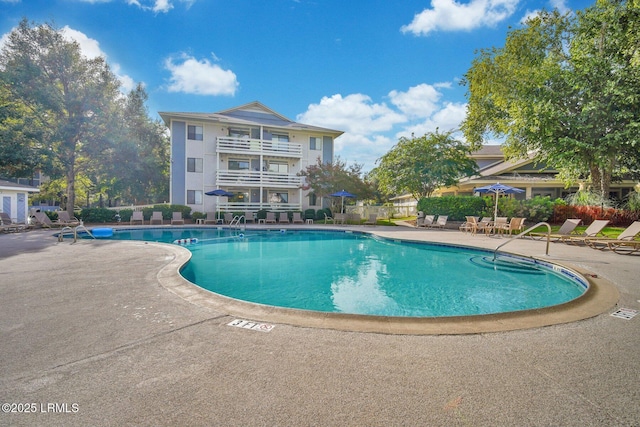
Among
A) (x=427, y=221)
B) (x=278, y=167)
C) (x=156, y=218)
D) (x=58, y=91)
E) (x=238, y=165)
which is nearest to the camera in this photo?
(x=427, y=221)

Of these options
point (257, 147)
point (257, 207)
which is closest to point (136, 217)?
point (257, 207)

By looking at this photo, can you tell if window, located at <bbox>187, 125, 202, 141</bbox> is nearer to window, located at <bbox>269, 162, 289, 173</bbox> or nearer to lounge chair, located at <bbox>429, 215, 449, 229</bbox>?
window, located at <bbox>269, 162, 289, 173</bbox>

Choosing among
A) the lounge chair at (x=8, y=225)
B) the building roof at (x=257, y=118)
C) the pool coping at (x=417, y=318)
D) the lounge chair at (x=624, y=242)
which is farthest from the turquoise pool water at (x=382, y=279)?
the building roof at (x=257, y=118)

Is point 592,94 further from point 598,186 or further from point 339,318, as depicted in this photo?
point 339,318

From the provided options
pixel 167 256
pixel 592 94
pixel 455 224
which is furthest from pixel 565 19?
pixel 167 256

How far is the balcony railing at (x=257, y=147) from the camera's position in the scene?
1042 inches

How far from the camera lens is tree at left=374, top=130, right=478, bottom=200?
2302 centimetres

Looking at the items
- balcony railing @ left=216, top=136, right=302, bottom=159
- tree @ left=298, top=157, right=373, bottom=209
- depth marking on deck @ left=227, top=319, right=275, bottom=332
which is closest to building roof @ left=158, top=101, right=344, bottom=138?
balcony railing @ left=216, top=136, right=302, bottom=159

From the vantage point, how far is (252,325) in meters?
3.83

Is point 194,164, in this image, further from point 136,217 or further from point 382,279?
point 382,279

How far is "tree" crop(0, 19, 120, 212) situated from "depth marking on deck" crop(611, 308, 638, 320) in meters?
28.5

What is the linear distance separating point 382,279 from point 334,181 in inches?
666

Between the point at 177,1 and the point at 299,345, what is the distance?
1669 cm

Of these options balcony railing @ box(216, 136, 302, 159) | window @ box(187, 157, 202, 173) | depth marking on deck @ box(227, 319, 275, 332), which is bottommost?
depth marking on deck @ box(227, 319, 275, 332)
